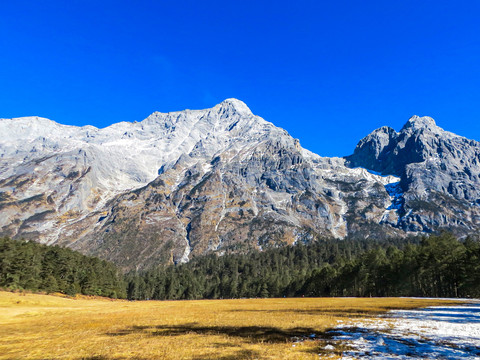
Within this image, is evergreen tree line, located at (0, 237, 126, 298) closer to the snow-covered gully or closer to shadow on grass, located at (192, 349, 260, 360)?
shadow on grass, located at (192, 349, 260, 360)

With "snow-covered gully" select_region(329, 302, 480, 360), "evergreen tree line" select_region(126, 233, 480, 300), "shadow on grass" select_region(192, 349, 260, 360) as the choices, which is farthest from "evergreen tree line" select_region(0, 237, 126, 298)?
"snow-covered gully" select_region(329, 302, 480, 360)

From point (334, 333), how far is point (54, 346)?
1991 centimetres

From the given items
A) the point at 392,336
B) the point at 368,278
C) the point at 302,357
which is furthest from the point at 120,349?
the point at 368,278

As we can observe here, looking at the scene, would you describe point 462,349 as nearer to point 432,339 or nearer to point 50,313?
point 432,339

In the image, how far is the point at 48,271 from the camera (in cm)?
9262

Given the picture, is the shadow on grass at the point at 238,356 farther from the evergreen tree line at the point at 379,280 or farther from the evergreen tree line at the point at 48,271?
the evergreen tree line at the point at 48,271

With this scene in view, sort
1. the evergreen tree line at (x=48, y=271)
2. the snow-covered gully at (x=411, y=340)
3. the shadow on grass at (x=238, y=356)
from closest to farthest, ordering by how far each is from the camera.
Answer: the snow-covered gully at (x=411, y=340) < the shadow on grass at (x=238, y=356) < the evergreen tree line at (x=48, y=271)

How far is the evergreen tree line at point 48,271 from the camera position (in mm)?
79500

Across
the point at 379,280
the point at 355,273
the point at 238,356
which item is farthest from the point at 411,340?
the point at 355,273

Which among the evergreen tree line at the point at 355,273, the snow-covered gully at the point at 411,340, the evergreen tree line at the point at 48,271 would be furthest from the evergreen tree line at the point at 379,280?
the snow-covered gully at the point at 411,340

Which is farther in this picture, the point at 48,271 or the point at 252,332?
the point at 48,271

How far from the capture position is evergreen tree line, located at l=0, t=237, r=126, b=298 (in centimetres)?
7950

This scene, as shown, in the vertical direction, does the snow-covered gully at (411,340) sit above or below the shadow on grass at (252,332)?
above

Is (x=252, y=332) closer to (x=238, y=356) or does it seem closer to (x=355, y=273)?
(x=238, y=356)
